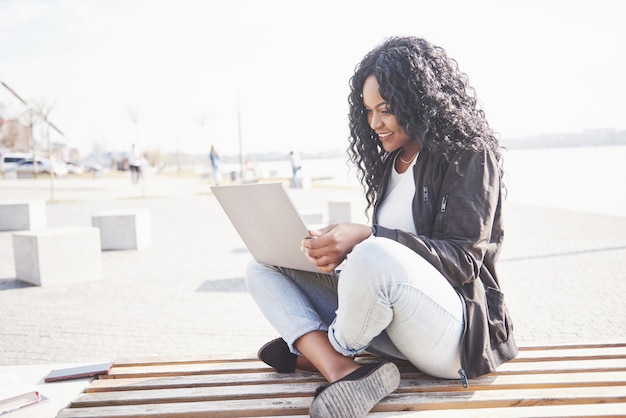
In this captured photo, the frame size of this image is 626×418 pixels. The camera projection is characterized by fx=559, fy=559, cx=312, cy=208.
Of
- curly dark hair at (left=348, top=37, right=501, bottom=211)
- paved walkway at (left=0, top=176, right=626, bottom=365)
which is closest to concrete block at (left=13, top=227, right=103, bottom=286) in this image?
paved walkway at (left=0, top=176, right=626, bottom=365)

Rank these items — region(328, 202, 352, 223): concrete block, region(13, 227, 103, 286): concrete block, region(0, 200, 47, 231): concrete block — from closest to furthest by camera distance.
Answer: region(13, 227, 103, 286): concrete block, region(328, 202, 352, 223): concrete block, region(0, 200, 47, 231): concrete block

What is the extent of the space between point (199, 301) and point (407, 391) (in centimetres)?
357

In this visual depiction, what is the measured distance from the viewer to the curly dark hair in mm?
2039

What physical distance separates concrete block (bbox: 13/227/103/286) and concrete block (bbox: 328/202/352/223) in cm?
477

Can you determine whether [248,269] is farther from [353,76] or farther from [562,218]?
[562,218]

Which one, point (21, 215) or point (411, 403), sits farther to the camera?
point (21, 215)

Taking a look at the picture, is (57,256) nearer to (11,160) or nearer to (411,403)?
(411,403)

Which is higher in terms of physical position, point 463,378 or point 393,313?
point 393,313

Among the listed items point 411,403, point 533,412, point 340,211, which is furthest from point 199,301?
point 340,211

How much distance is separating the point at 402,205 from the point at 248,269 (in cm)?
69

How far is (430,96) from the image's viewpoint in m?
2.10

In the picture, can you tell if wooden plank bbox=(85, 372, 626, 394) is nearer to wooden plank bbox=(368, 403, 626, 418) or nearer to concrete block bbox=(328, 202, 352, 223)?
wooden plank bbox=(368, 403, 626, 418)

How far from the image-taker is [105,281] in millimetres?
6121

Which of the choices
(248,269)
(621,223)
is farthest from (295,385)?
(621,223)
